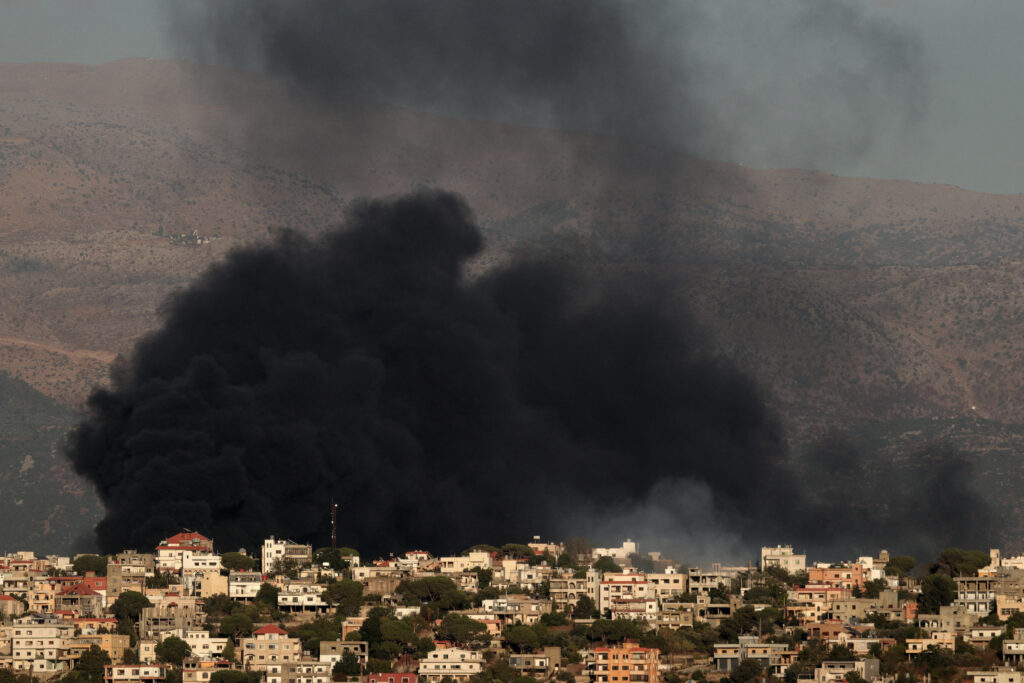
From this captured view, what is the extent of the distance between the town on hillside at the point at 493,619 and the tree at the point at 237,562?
0.09 m

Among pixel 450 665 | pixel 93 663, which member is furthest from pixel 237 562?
pixel 450 665

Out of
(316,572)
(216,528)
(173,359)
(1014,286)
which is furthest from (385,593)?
(1014,286)

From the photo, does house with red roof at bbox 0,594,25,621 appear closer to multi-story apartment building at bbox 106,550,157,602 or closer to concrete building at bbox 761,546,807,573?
multi-story apartment building at bbox 106,550,157,602

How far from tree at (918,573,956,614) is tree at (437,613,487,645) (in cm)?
Result: 1230

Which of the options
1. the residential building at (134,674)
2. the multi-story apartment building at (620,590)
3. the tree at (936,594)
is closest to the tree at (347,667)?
the residential building at (134,674)

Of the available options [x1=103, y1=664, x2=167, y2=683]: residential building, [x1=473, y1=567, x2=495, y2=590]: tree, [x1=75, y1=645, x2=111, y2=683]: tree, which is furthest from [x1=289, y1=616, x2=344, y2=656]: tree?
[x1=473, y1=567, x2=495, y2=590]: tree

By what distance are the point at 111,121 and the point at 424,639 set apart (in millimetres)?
122025

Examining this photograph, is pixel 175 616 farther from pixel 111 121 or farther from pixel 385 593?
pixel 111 121

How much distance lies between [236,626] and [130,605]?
13.3 feet

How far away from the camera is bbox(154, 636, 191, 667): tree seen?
69625 mm

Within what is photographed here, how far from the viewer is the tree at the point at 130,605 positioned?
246ft

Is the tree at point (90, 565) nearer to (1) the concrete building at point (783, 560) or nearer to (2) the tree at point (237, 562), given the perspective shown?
(2) the tree at point (237, 562)

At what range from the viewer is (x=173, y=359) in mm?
100750

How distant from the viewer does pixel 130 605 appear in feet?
247
